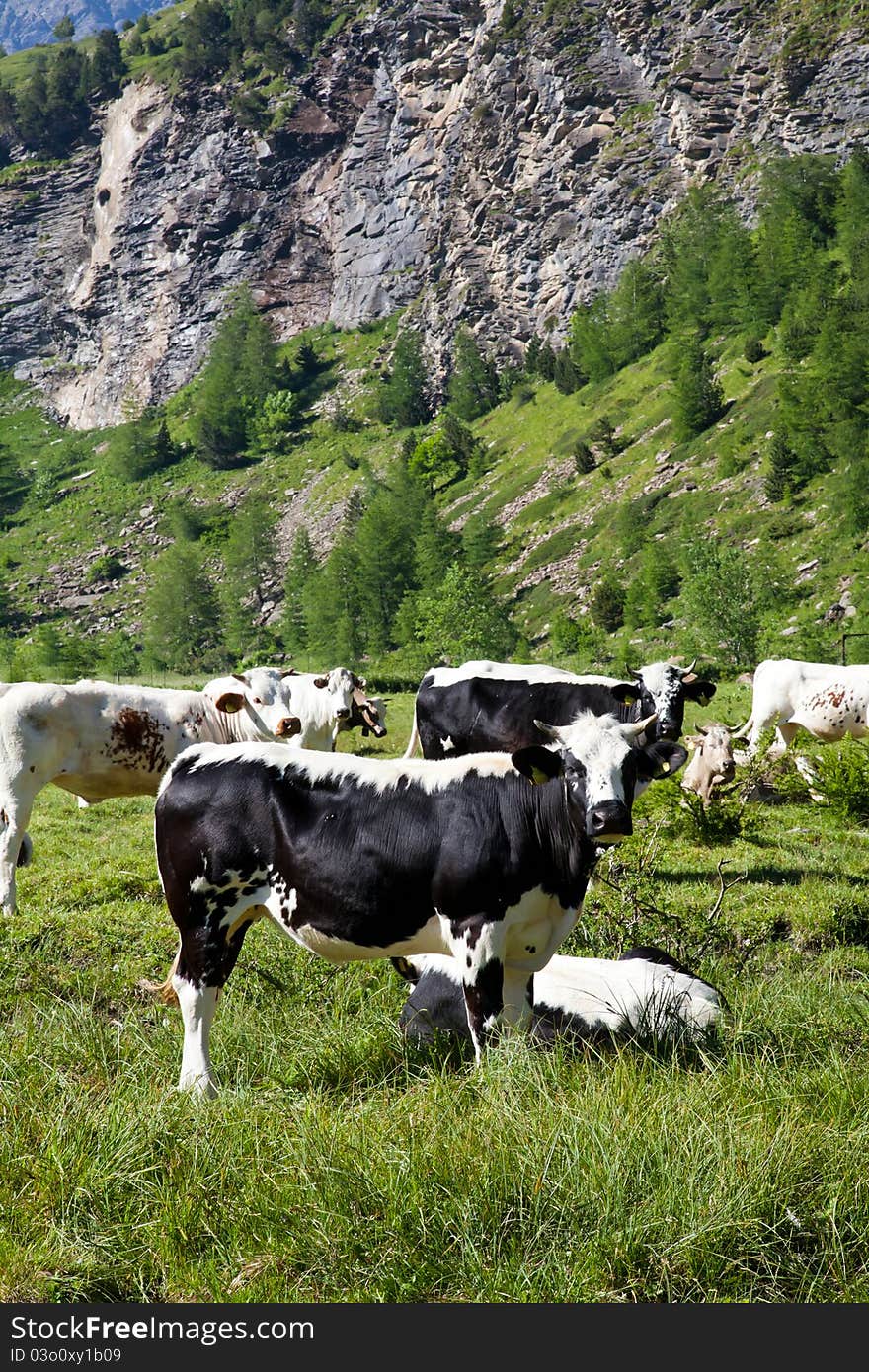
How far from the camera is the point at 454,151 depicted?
146 metres

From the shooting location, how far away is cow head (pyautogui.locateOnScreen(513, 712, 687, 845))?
5.90 metres

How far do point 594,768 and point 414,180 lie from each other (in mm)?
159600

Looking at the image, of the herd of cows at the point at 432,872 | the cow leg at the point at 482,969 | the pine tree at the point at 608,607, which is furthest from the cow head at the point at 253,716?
the pine tree at the point at 608,607

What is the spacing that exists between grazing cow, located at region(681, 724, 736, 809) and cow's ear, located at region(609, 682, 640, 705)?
2203 millimetres

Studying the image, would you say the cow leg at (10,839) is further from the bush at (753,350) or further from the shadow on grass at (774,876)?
the bush at (753,350)

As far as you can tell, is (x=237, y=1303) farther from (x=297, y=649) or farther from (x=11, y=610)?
(x=11, y=610)

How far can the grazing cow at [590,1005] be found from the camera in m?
6.46

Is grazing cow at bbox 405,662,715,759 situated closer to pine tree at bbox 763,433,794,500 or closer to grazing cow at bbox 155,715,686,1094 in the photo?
grazing cow at bbox 155,715,686,1094

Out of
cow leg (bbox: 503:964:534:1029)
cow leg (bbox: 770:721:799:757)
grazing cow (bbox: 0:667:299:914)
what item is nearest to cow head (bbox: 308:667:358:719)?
grazing cow (bbox: 0:667:299:914)

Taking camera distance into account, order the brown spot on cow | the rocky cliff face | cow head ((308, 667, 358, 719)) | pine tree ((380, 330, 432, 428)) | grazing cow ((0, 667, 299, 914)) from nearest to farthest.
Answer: grazing cow ((0, 667, 299, 914)) < the brown spot on cow < cow head ((308, 667, 358, 719)) < the rocky cliff face < pine tree ((380, 330, 432, 428))

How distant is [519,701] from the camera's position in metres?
13.6

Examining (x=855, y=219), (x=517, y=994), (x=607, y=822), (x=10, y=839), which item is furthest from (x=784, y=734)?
(x=855, y=219)

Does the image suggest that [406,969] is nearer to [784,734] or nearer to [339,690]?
[339,690]

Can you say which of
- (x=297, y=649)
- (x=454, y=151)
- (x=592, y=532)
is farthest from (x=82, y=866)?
(x=454, y=151)
